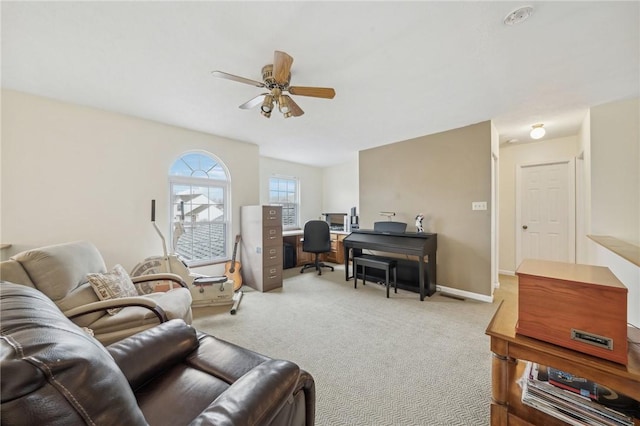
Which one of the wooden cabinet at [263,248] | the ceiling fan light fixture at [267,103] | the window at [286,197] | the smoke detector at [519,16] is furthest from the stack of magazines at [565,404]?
the window at [286,197]

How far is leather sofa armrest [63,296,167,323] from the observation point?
158cm

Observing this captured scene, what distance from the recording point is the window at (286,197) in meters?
5.57

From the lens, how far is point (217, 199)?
13.2ft

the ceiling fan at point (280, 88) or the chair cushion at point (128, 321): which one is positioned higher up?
the ceiling fan at point (280, 88)

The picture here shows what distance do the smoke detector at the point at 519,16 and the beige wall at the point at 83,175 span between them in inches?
147

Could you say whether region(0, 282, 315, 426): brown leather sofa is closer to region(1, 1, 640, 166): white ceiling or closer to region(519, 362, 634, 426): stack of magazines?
region(519, 362, 634, 426): stack of magazines

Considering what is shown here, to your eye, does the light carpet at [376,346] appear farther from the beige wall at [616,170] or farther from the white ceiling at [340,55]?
the white ceiling at [340,55]

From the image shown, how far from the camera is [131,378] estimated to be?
1.02 m

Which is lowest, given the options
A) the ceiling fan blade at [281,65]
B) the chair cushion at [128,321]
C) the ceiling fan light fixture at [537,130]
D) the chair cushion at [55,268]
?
the chair cushion at [128,321]

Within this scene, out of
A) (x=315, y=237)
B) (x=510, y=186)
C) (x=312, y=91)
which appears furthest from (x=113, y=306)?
(x=510, y=186)

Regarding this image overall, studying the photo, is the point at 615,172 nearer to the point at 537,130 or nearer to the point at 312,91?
the point at 537,130

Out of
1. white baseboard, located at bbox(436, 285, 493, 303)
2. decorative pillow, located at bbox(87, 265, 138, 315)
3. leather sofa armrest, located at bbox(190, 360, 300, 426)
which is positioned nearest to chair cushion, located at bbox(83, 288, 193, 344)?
decorative pillow, located at bbox(87, 265, 138, 315)

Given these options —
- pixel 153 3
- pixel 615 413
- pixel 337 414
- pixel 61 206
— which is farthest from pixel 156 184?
pixel 615 413

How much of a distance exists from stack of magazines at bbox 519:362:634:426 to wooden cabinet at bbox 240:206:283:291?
3115mm
